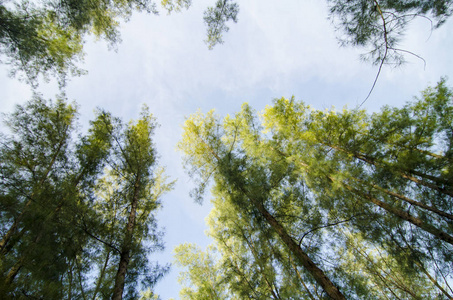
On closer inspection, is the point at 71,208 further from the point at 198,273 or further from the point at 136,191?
the point at 198,273

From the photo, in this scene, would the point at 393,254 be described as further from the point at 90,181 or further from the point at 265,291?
the point at 90,181

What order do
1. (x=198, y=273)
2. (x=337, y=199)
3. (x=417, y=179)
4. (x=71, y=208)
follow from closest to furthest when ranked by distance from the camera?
(x=71, y=208)
(x=337, y=199)
(x=417, y=179)
(x=198, y=273)

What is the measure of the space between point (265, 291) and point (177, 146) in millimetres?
6150

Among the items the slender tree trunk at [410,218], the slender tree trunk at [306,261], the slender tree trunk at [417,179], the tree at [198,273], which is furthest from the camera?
the tree at [198,273]

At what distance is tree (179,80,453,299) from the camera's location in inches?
179

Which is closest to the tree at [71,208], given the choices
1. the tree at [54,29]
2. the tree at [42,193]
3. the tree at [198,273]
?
the tree at [42,193]

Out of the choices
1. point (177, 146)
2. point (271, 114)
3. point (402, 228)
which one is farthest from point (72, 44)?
point (402, 228)

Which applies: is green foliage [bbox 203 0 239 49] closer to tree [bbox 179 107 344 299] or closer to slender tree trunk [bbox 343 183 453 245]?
tree [bbox 179 107 344 299]

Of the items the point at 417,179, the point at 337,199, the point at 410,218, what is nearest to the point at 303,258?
the point at 337,199

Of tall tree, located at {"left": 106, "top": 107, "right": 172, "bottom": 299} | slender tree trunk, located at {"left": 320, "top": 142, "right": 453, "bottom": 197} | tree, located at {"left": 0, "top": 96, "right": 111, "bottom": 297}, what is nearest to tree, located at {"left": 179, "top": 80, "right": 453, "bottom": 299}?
slender tree trunk, located at {"left": 320, "top": 142, "right": 453, "bottom": 197}

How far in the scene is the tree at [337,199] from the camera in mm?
4551

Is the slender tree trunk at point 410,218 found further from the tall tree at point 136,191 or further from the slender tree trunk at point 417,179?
the tall tree at point 136,191

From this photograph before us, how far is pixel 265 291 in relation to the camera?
5.20 metres

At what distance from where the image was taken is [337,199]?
182 inches
